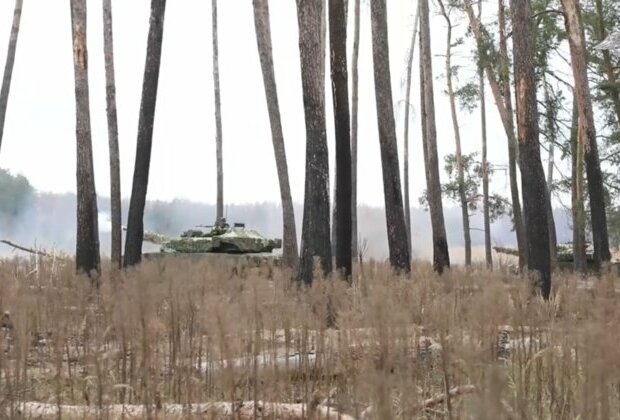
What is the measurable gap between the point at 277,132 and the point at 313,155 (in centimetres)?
457

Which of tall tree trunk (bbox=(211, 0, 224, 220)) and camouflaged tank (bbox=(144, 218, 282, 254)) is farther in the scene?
tall tree trunk (bbox=(211, 0, 224, 220))

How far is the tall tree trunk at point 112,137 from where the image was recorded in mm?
14242

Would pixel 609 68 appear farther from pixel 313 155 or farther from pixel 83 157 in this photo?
pixel 83 157

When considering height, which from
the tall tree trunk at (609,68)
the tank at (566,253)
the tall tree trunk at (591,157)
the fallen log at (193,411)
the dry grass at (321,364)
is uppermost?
the tall tree trunk at (609,68)

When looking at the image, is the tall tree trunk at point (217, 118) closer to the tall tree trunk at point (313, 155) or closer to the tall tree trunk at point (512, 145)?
the tall tree trunk at point (512, 145)

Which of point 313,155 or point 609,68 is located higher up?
point 609,68

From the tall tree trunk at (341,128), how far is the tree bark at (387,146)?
2.15m

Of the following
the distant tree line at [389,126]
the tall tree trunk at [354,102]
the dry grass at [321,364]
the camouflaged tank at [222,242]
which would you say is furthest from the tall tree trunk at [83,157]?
the tall tree trunk at [354,102]

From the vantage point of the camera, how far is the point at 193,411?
3248 millimetres

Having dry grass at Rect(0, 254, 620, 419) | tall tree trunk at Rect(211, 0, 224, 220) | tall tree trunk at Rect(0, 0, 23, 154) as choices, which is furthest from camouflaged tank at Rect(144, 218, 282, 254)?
dry grass at Rect(0, 254, 620, 419)

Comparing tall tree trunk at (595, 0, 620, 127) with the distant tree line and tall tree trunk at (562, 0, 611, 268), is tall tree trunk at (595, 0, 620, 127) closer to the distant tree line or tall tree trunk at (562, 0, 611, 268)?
the distant tree line

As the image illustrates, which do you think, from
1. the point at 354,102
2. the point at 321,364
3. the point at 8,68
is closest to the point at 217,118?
the point at 354,102

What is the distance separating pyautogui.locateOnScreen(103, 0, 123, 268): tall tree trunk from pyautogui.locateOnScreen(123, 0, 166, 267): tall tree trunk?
2.46m

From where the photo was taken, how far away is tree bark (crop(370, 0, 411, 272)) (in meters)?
11.1
